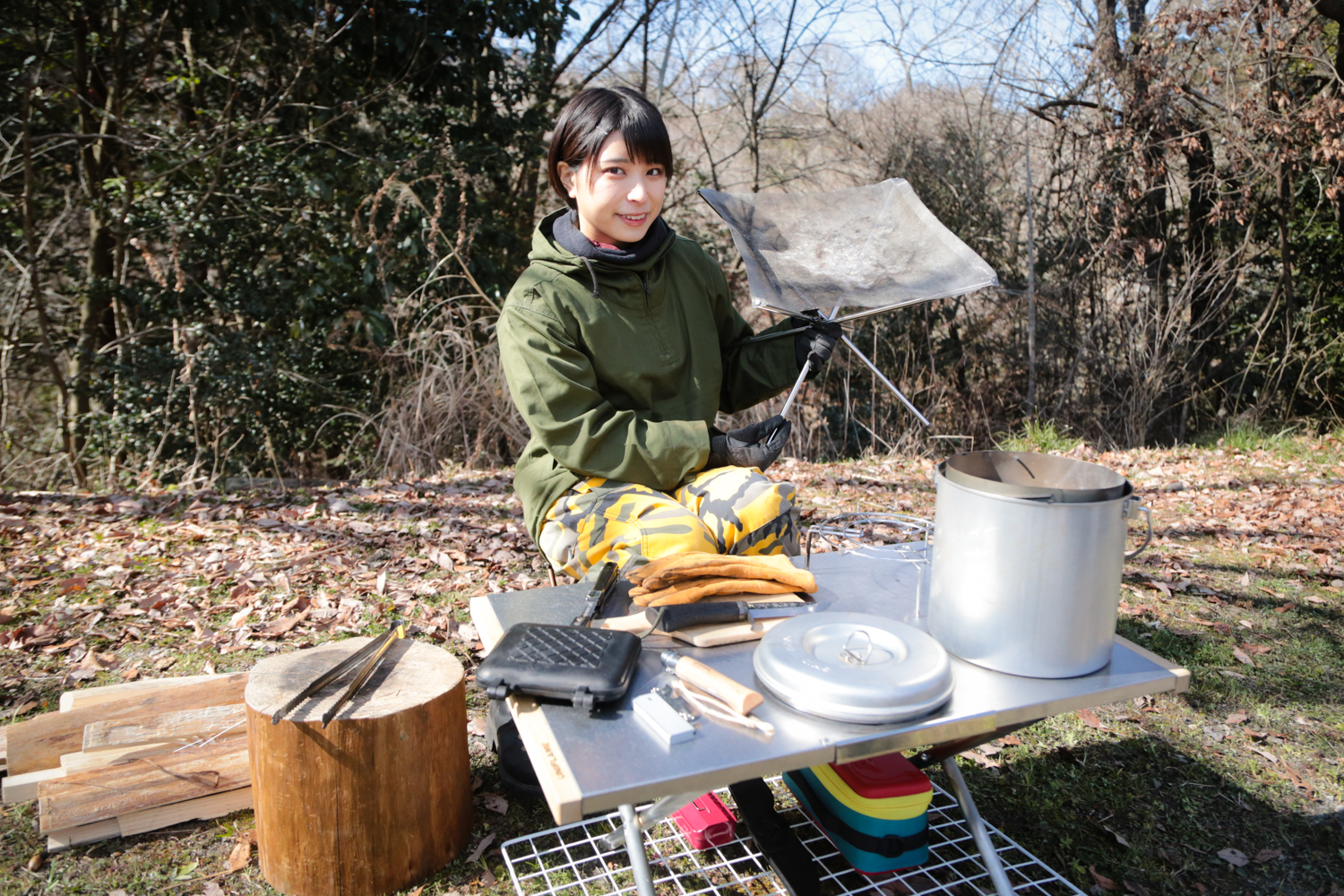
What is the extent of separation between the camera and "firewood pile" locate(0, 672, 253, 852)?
2057 millimetres

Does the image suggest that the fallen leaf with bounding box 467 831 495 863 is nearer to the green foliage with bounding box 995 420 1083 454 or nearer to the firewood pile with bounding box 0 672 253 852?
the firewood pile with bounding box 0 672 253 852

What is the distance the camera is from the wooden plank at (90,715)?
2.21 metres

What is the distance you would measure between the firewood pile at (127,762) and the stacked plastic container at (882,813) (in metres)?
1.48

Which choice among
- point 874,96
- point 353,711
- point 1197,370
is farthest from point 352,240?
point 1197,370

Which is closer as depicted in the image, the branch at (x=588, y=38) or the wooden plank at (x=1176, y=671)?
the wooden plank at (x=1176, y=671)

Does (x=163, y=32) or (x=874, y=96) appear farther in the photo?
(x=874, y=96)

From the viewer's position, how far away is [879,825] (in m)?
1.75

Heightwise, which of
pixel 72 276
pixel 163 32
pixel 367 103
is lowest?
pixel 72 276

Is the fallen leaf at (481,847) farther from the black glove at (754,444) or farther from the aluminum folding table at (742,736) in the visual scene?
the black glove at (754,444)

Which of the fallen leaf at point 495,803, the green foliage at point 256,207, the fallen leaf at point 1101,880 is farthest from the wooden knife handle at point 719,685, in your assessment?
the green foliage at point 256,207

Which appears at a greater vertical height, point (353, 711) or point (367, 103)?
point (367, 103)

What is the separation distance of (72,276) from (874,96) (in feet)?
23.0

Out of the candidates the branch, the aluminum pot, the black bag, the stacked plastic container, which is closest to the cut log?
the black bag

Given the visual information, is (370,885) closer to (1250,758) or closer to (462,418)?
(1250,758)
